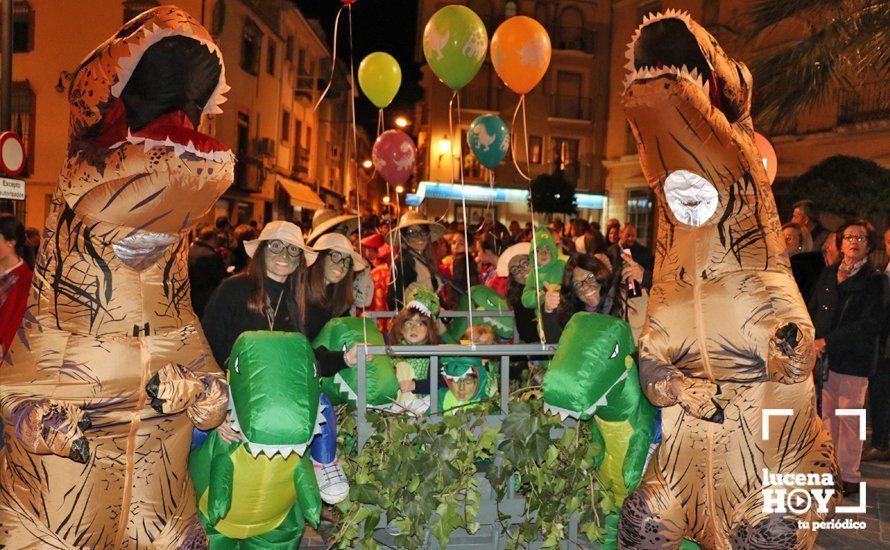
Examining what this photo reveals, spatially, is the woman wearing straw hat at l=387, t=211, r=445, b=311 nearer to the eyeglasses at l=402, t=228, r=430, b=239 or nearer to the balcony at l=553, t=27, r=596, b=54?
the eyeglasses at l=402, t=228, r=430, b=239

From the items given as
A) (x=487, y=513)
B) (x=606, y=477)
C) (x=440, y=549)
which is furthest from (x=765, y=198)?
(x=440, y=549)

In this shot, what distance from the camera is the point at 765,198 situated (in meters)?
2.88

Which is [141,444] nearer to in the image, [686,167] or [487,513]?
[487,513]

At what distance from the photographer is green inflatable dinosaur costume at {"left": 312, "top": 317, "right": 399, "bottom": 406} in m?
3.75

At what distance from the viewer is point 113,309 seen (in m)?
2.50

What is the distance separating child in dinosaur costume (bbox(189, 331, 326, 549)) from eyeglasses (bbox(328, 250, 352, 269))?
1545mm

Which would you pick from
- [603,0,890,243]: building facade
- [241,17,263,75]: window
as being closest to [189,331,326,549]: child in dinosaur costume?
[603,0,890,243]: building facade

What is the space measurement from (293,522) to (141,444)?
37.5 inches

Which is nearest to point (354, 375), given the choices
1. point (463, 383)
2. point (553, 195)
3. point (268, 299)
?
point (268, 299)

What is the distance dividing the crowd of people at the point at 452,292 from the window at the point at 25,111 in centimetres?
1155

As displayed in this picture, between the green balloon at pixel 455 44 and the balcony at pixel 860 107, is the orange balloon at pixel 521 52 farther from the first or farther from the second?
the balcony at pixel 860 107

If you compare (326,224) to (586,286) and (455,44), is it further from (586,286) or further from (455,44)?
(586,286)

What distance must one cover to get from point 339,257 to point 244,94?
672 inches

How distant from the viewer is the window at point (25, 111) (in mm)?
16719
